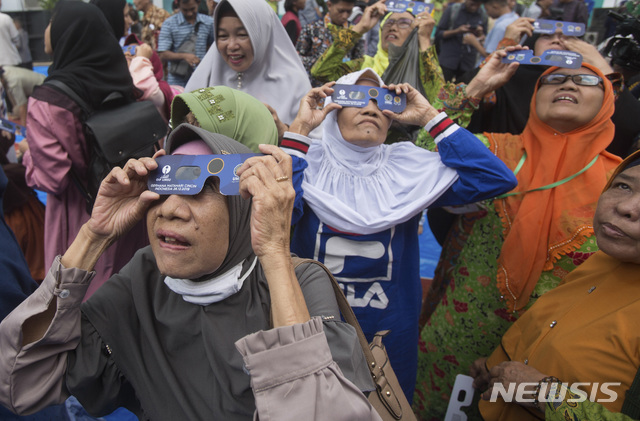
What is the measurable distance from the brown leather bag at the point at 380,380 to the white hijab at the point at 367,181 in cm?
64

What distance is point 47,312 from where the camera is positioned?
128 cm

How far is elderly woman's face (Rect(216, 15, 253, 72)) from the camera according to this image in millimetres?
2719

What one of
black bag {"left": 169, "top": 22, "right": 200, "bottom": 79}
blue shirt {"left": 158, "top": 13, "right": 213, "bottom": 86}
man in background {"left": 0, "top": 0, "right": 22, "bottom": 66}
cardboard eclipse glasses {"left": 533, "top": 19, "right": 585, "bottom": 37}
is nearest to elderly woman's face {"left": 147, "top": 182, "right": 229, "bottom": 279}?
cardboard eclipse glasses {"left": 533, "top": 19, "right": 585, "bottom": 37}

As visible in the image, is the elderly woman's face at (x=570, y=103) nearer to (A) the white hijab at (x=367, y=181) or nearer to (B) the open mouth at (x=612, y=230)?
(A) the white hijab at (x=367, y=181)

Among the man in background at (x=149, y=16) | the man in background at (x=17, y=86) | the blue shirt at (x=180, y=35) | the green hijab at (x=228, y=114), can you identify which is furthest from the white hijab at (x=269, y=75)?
the man in background at (x=149, y=16)

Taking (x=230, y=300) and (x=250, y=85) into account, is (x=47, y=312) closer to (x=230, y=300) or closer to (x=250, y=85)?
(x=230, y=300)

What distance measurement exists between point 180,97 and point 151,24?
5.67 metres

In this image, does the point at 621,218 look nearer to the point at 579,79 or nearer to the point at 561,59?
the point at 579,79

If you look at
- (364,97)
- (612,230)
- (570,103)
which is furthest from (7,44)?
(612,230)

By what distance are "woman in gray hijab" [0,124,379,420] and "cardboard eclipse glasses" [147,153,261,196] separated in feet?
0.12

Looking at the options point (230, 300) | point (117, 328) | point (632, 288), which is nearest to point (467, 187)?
point (632, 288)

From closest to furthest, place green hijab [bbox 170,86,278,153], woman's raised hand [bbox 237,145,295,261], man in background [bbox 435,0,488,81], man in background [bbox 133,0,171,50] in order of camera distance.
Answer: woman's raised hand [bbox 237,145,295,261] < green hijab [bbox 170,86,278,153] < man in background [bbox 435,0,488,81] < man in background [bbox 133,0,171,50]

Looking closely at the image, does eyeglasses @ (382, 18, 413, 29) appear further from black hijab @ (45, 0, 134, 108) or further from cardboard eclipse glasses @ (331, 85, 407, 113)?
black hijab @ (45, 0, 134, 108)

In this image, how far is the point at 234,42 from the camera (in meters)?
2.74
